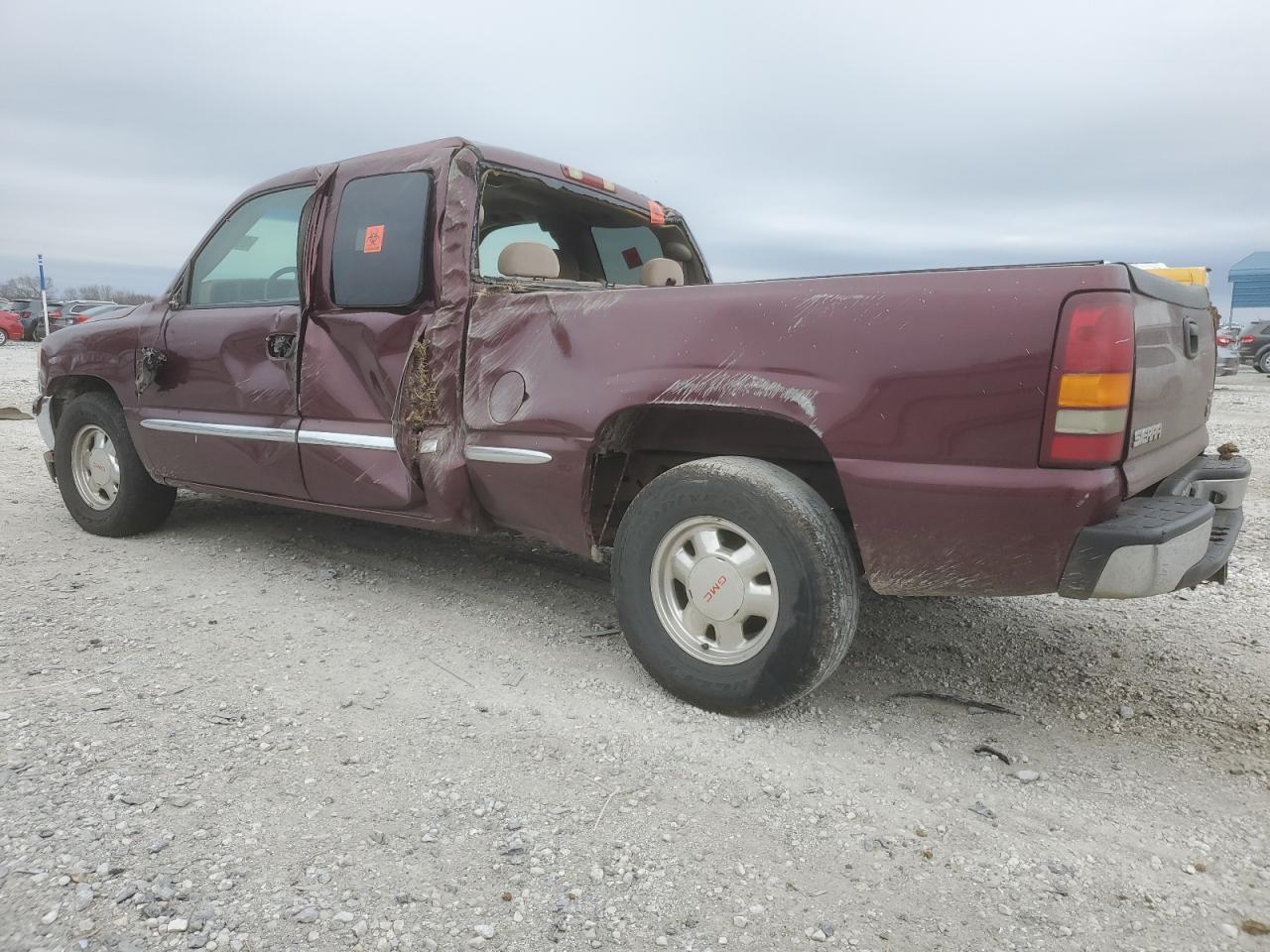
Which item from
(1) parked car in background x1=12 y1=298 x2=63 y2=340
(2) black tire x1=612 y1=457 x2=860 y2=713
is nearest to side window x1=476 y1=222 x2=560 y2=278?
(2) black tire x1=612 y1=457 x2=860 y2=713

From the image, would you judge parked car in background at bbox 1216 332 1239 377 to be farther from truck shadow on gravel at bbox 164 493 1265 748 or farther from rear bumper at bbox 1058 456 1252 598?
rear bumper at bbox 1058 456 1252 598

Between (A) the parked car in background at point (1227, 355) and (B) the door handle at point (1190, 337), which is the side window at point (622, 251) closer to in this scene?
(B) the door handle at point (1190, 337)

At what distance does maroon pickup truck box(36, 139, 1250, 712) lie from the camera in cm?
215

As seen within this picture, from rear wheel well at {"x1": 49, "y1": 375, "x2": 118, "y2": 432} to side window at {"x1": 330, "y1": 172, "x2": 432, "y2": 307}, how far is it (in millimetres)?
2045

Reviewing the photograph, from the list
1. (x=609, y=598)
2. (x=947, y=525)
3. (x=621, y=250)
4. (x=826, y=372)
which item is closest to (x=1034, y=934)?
Result: (x=947, y=525)

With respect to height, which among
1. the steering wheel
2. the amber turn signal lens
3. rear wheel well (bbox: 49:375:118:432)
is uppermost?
the steering wheel

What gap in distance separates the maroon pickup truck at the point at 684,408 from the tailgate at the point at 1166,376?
0.02 metres

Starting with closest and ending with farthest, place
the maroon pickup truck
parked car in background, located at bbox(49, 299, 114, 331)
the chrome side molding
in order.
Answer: the maroon pickup truck → the chrome side molding → parked car in background, located at bbox(49, 299, 114, 331)

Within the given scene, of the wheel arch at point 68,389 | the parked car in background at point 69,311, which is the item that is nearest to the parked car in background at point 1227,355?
the wheel arch at point 68,389

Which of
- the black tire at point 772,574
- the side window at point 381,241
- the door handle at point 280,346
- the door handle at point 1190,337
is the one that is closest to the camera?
the black tire at point 772,574

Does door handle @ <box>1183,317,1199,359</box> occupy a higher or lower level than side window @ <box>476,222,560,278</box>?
lower

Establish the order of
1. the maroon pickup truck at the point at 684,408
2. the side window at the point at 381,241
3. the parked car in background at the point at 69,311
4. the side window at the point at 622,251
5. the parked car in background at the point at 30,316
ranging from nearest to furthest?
the maroon pickup truck at the point at 684,408, the side window at the point at 381,241, the side window at the point at 622,251, the parked car in background at the point at 69,311, the parked car in background at the point at 30,316

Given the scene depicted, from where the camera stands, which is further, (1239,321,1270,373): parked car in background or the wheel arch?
(1239,321,1270,373): parked car in background

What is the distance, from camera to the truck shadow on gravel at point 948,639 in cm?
280
